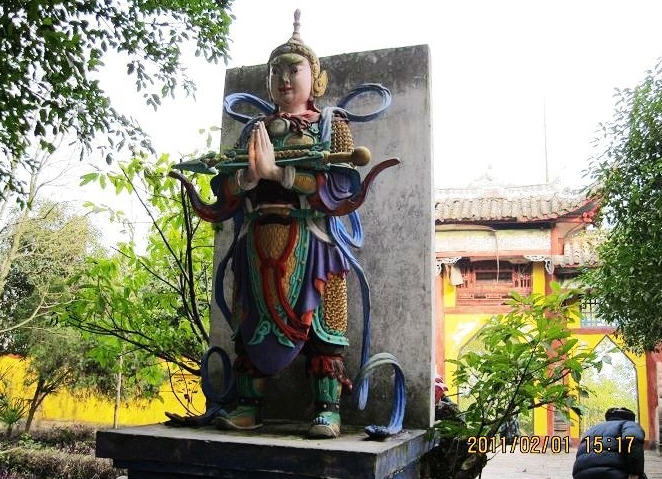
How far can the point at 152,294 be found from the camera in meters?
4.57

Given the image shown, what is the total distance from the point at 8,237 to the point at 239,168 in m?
12.0

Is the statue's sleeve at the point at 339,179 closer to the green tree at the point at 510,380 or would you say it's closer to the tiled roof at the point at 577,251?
the green tree at the point at 510,380

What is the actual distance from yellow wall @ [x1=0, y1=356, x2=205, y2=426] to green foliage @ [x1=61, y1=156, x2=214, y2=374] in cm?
1003

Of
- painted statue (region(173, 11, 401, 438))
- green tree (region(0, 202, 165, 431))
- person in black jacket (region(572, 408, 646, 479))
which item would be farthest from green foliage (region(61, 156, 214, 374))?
green tree (region(0, 202, 165, 431))

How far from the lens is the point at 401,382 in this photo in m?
2.60

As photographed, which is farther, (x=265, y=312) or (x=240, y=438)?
(x=265, y=312)

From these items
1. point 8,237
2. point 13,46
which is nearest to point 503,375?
point 13,46

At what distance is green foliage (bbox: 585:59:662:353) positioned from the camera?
6.91m

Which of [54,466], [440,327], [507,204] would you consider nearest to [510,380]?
[54,466]

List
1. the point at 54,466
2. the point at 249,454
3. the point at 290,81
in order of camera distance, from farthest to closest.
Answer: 1. the point at 54,466
2. the point at 290,81
3. the point at 249,454

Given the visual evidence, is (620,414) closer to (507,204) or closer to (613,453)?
(613,453)

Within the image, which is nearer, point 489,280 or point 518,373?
point 518,373

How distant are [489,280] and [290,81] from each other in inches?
524

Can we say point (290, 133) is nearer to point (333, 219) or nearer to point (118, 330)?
point (333, 219)
